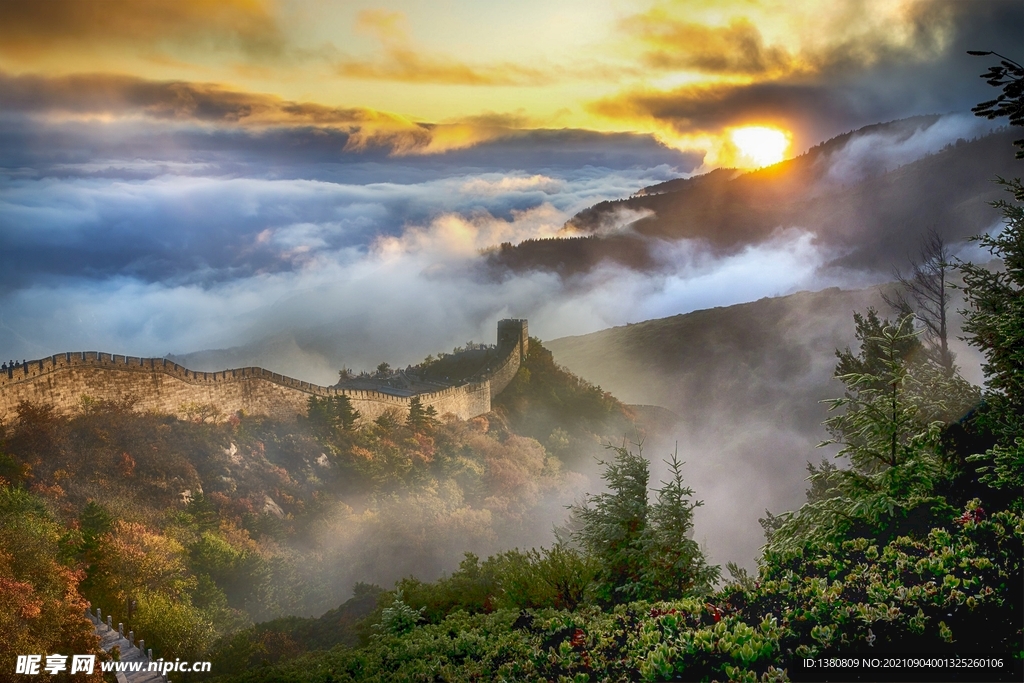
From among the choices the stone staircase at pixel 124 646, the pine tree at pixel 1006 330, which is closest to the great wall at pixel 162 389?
the stone staircase at pixel 124 646

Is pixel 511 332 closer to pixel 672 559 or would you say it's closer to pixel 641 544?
pixel 641 544

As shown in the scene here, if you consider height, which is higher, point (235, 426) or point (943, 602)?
point (235, 426)

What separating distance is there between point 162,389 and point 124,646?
14.5 metres

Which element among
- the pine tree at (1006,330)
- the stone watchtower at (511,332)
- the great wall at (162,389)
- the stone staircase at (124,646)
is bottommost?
the stone staircase at (124,646)

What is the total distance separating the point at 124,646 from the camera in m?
17.2

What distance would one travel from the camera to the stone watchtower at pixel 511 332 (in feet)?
179

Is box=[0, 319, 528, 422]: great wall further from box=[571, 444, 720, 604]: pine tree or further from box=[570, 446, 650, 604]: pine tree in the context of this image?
box=[571, 444, 720, 604]: pine tree

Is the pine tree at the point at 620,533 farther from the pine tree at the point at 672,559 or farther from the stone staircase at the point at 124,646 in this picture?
the stone staircase at the point at 124,646

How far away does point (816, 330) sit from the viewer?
245ft

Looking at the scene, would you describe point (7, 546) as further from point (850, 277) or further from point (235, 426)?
point (850, 277)

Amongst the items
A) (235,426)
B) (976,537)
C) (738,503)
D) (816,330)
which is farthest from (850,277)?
(976,537)

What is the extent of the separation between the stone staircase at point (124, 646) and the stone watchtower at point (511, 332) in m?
38.4

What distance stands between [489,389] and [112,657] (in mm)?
35607

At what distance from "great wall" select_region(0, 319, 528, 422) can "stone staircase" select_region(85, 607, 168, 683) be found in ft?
32.5
